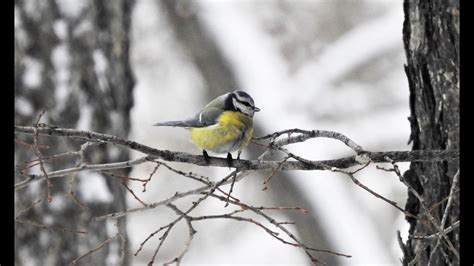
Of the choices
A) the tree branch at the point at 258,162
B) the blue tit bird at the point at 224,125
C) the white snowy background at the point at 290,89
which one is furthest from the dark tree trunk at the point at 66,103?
the white snowy background at the point at 290,89

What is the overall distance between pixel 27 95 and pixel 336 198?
5.40 ft

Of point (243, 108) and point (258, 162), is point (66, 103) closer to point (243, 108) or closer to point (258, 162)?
point (243, 108)

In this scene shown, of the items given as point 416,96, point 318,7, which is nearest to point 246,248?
point 318,7

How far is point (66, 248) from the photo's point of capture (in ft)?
7.16

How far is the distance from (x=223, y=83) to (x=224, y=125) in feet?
5.89

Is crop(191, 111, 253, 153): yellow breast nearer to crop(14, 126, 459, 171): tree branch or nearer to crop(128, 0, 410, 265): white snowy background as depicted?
crop(14, 126, 459, 171): tree branch

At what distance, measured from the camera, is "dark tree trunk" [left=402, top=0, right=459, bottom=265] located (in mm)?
1606

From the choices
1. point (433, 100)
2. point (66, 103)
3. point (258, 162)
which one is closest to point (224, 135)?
point (258, 162)

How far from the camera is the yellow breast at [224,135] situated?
1.61m

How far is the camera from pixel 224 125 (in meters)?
1.64

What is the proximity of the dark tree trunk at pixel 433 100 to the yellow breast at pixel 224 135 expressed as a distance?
0.39 metres

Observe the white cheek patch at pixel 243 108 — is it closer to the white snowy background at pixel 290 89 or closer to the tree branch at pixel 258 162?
the tree branch at pixel 258 162

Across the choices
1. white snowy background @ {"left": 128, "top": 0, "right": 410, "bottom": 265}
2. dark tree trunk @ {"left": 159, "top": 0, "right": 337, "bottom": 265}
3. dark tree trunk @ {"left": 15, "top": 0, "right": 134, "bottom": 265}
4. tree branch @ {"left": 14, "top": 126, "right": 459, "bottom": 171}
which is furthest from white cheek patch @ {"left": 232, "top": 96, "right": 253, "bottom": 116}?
white snowy background @ {"left": 128, "top": 0, "right": 410, "bottom": 265}

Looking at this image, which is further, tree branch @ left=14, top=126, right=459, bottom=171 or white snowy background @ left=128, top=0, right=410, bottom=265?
white snowy background @ left=128, top=0, right=410, bottom=265
